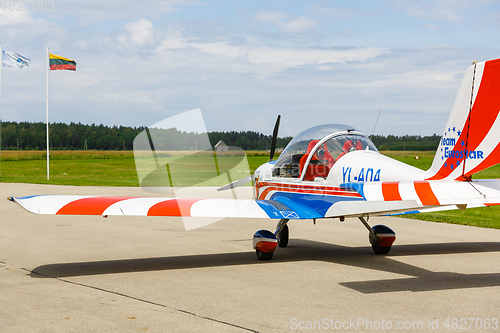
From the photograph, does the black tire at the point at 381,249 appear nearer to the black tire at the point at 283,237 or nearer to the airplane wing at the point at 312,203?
the airplane wing at the point at 312,203

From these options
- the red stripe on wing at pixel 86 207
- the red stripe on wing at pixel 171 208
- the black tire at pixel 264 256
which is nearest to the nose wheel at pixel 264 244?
the black tire at pixel 264 256

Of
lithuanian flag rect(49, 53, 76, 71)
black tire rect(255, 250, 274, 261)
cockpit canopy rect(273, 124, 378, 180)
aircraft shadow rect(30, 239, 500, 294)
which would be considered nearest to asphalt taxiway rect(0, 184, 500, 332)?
aircraft shadow rect(30, 239, 500, 294)

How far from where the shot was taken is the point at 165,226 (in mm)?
12727

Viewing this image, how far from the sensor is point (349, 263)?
8.14 metres

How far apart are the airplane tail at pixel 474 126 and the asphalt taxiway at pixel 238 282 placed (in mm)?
1613

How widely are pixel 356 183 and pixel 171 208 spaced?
2816 millimetres

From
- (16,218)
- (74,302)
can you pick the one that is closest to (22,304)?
(74,302)

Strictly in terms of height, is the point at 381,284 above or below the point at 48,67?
below

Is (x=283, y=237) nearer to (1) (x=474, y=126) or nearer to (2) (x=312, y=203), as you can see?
(2) (x=312, y=203)

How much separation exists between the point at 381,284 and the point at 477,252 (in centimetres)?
344

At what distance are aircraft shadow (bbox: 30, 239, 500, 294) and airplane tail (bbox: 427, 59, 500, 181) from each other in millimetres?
1511

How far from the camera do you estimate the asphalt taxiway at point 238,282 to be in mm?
5020

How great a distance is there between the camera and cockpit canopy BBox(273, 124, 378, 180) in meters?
8.37

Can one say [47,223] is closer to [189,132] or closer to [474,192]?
[189,132]
